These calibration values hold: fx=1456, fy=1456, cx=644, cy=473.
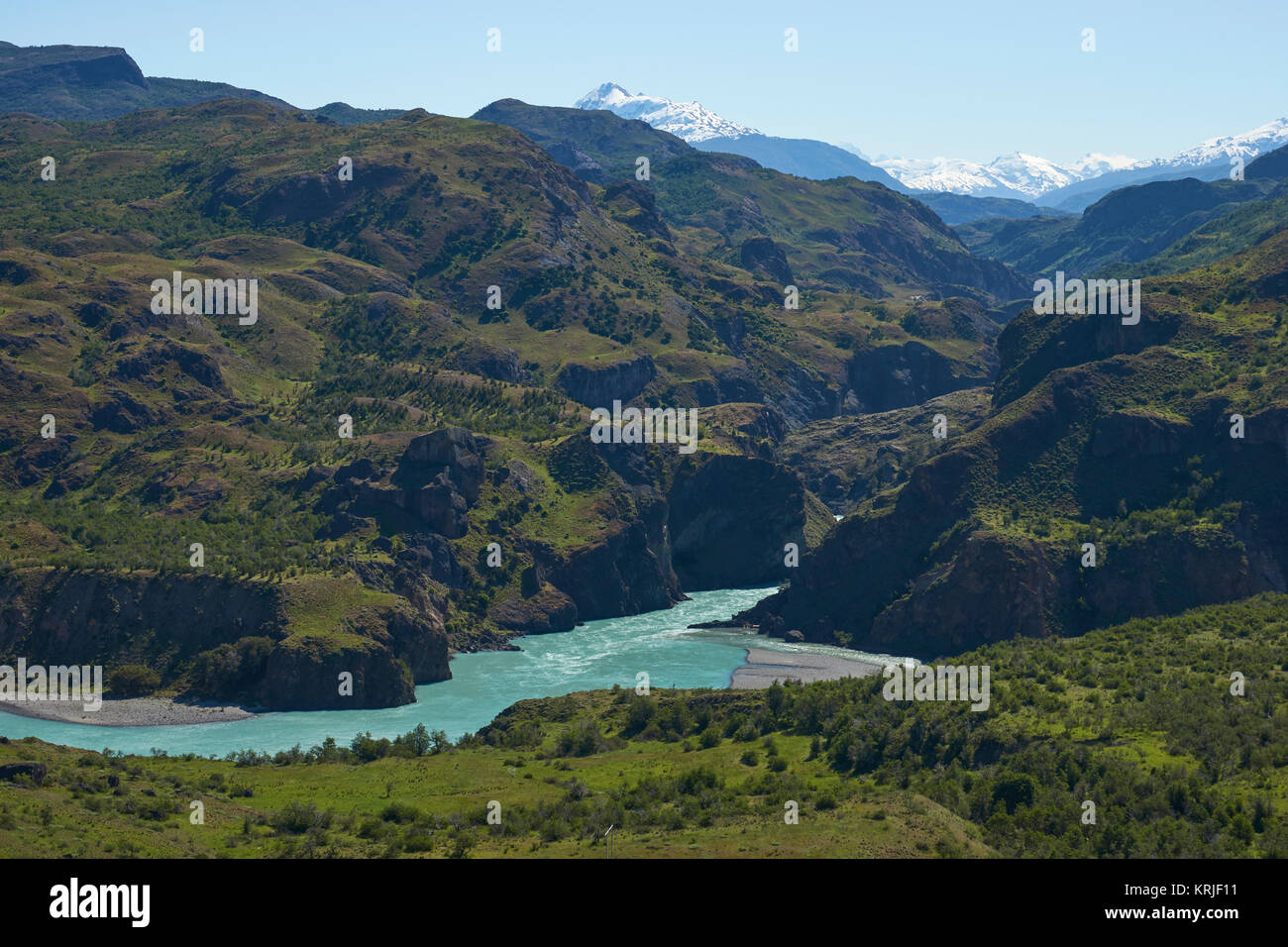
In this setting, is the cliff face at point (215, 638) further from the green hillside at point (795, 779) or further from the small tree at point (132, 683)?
the green hillside at point (795, 779)

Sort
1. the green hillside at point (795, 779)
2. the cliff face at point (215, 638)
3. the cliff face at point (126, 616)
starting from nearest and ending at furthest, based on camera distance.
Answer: the green hillside at point (795, 779) < the cliff face at point (215, 638) < the cliff face at point (126, 616)

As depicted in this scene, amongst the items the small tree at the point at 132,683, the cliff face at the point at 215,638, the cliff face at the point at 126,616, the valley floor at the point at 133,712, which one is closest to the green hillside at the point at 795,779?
the cliff face at the point at 215,638

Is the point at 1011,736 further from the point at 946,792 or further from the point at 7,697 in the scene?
the point at 7,697

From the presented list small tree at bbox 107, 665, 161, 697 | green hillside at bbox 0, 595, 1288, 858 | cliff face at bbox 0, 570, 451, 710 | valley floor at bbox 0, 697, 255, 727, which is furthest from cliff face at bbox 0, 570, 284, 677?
green hillside at bbox 0, 595, 1288, 858

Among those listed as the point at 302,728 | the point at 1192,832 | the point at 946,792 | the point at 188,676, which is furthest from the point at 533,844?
the point at 188,676

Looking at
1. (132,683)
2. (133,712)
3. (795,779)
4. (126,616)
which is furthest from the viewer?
(126,616)

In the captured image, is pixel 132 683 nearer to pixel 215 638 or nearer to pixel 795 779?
pixel 215 638

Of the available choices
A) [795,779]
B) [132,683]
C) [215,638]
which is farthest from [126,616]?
[795,779]

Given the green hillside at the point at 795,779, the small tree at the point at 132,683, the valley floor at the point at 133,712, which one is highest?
the green hillside at the point at 795,779
